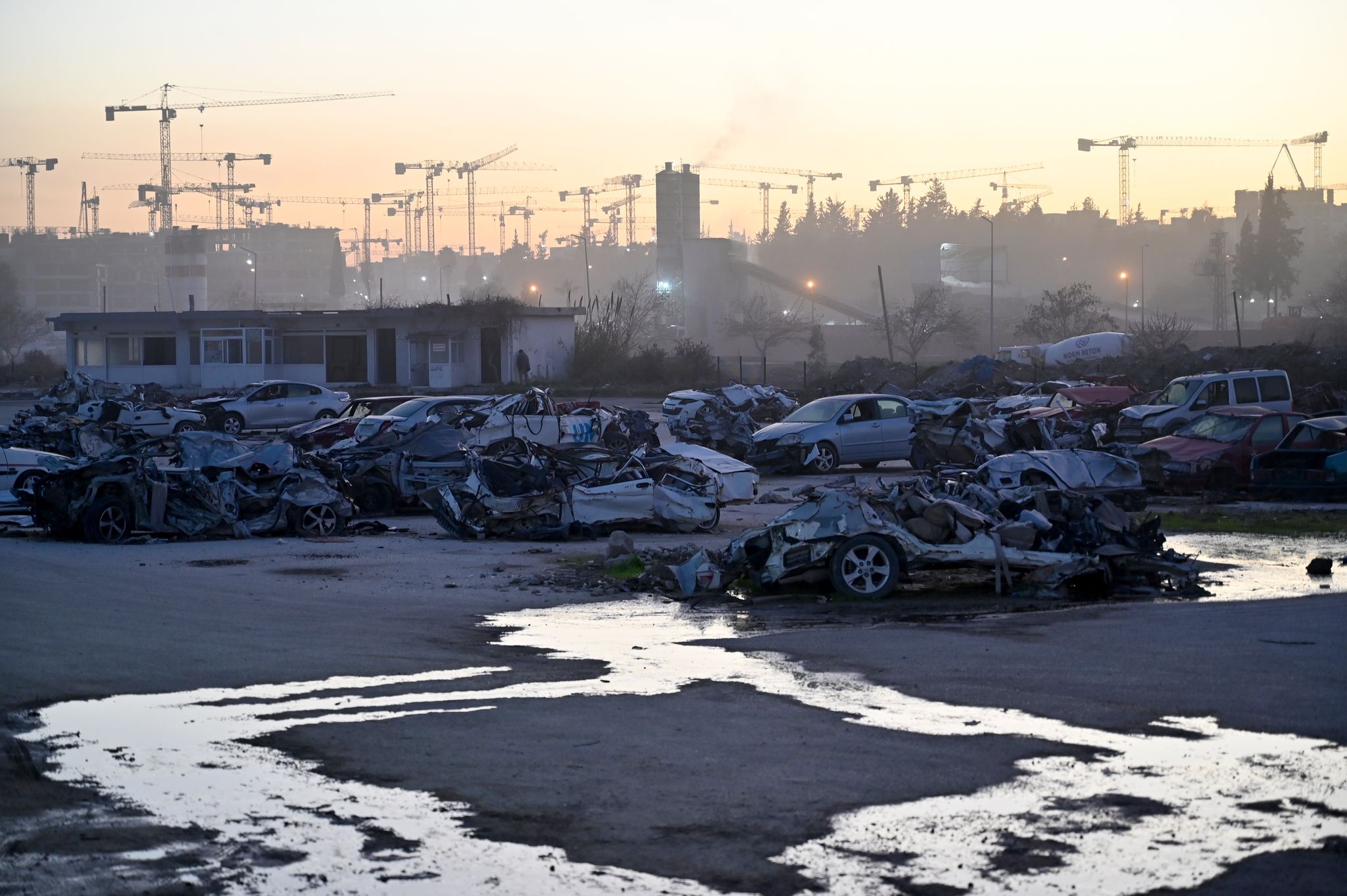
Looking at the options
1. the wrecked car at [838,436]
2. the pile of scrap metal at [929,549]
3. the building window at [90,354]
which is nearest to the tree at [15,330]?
the building window at [90,354]

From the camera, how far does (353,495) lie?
19.5m

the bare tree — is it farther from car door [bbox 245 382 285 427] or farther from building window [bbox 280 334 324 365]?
building window [bbox 280 334 324 365]

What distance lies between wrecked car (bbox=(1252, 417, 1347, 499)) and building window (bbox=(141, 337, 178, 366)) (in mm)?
50026

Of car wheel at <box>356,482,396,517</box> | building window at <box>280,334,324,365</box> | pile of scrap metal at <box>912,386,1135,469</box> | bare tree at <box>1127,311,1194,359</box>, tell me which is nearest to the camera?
car wheel at <box>356,482,396,517</box>

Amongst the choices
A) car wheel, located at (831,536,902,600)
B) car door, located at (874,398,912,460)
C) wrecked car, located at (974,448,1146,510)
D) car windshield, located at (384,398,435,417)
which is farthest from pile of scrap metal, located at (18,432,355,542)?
car door, located at (874,398,912,460)

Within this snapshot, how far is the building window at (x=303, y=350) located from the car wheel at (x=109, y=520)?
138 feet

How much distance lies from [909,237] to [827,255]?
1306 centimetres

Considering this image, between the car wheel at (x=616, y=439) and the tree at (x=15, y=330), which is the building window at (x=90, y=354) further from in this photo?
the tree at (x=15, y=330)

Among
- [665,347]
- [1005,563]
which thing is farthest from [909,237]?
[1005,563]

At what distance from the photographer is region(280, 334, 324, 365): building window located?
5759 centimetres

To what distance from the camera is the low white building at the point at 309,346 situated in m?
56.5

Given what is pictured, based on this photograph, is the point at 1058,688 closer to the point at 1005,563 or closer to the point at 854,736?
the point at 854,736

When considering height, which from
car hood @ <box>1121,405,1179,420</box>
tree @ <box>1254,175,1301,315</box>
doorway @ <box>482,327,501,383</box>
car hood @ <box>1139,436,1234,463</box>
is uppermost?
tree @ <box>1254,175,1301,315</box>

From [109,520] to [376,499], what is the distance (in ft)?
13.4
